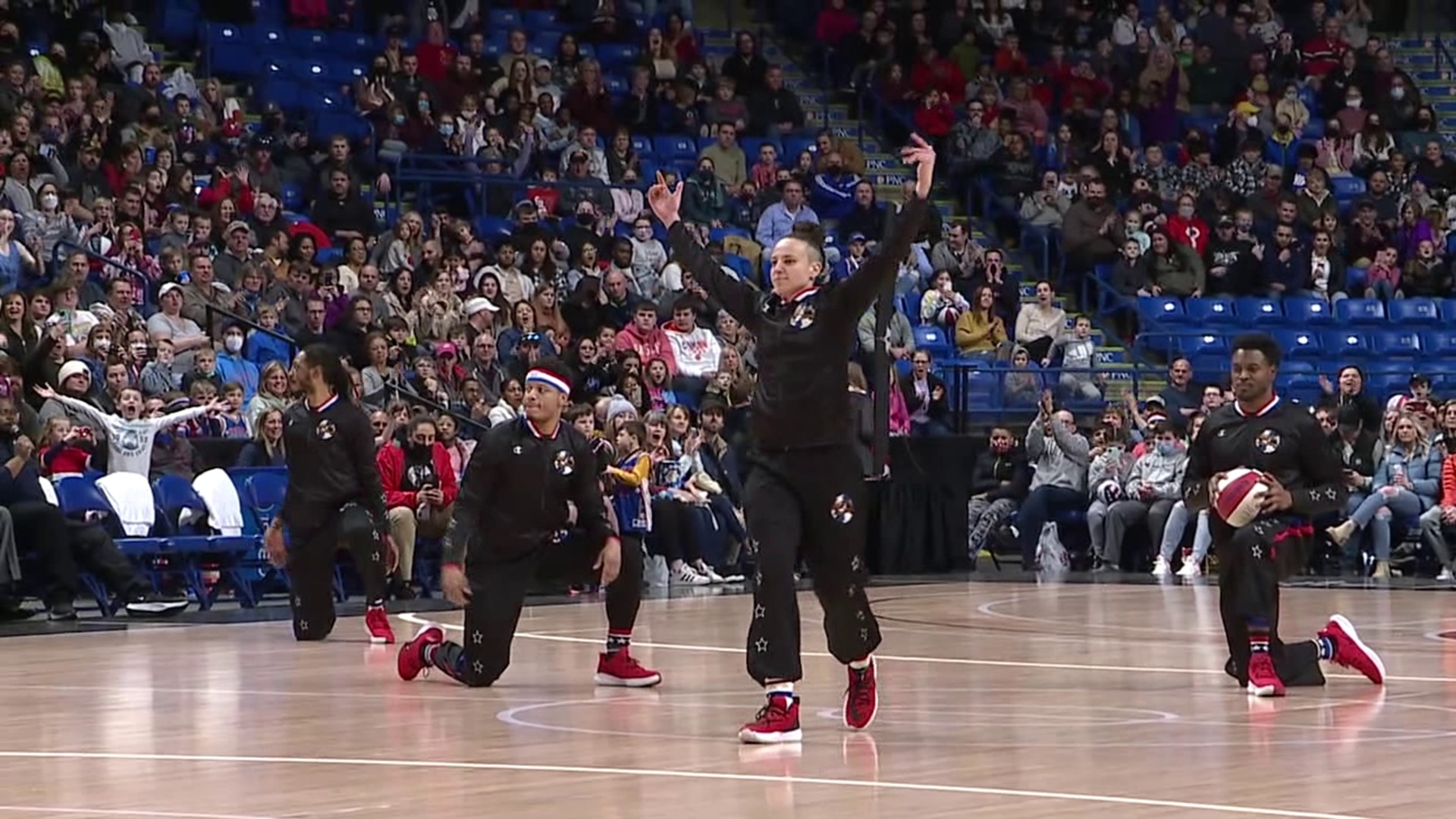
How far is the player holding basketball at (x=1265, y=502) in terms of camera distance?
11.7m

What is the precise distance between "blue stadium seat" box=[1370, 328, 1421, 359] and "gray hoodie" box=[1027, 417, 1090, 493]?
567 centimetres

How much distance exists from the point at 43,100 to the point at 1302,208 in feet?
46.3

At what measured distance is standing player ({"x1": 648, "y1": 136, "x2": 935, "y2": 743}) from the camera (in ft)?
32.5

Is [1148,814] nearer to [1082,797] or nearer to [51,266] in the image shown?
[1082,797]

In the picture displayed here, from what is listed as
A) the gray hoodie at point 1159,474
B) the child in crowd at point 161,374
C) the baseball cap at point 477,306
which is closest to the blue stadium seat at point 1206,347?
the gray hoodie at point 1159,474

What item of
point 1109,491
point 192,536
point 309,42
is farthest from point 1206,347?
point 192,536

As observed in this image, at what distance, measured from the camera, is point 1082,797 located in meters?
8.20

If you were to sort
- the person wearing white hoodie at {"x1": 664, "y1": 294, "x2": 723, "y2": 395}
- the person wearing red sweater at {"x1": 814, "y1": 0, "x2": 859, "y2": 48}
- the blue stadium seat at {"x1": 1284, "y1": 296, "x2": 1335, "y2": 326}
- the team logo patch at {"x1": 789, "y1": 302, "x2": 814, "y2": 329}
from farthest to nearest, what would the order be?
the person wearing red sweater at {"x1": 814, "y1": 0, "x2": 859, "y2": 48} < the blue stadium seat at {"x1": 1284, "y1": 296, "x2": 1335, "y2": 326} < the person wearing white hoodie at {"x1": 664, "y1": 294, "x2": 723, "y2": 395} < the team logo patch at {"x1": 789, "y1": 302, "x2": 814, "y2": 329}

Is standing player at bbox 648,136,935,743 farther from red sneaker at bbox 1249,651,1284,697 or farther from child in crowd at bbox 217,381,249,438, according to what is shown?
child in crowd at bbox 217,381,249,438

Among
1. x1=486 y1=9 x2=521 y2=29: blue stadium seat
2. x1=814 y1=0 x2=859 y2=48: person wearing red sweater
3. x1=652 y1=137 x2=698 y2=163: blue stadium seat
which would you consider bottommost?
x1=652 y1=137 x2=698 y2=163: blue stadium seat

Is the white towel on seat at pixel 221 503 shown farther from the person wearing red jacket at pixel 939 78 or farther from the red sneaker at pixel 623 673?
the person wearing red jacket at pixel 939 78

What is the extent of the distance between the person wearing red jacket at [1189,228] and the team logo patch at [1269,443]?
16573 mm

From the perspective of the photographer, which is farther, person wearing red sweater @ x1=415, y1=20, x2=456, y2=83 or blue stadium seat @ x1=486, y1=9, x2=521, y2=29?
blue stadium seat @ x1=486, y1=9, x2=521, y2=29

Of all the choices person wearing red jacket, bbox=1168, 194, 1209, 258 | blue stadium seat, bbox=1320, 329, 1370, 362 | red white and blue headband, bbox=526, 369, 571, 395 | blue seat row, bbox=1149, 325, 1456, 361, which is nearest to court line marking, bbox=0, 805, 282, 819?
red white and blue headband, bbox=526, 369, 571, 395
